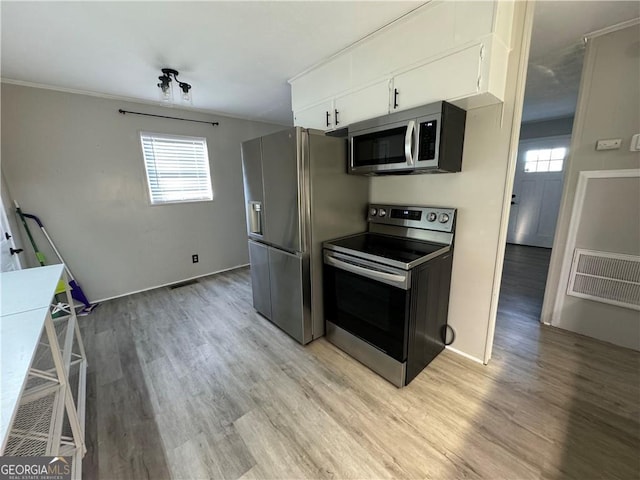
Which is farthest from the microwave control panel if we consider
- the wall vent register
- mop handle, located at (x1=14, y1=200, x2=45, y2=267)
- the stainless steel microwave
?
mop handle, located at (x1=14, y1=200, x2=45, y2=267)

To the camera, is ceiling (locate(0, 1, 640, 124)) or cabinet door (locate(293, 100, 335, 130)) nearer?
ceiling (locate(0, 1, 640, 124))

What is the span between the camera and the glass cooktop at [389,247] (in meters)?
1.63

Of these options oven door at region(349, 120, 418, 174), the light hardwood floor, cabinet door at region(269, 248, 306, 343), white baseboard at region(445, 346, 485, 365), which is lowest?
the light hardwood floor

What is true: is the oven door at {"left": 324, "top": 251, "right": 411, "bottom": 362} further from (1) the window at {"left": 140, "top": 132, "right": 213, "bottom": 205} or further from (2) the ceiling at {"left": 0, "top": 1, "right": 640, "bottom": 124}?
(1) the window at {"left": 140, "top": 132, "right": 213, "bottom": 205}

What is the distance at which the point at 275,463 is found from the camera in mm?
1294

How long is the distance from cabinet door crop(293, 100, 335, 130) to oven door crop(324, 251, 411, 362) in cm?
119

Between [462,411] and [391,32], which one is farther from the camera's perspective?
[391,32]

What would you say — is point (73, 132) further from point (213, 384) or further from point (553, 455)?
point (553, 455)

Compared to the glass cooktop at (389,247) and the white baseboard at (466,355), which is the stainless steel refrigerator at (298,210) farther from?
the white baseboard at (466,355)

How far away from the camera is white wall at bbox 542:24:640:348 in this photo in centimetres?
191

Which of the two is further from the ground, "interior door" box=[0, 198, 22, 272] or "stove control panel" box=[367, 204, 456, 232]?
"stove control panel" box=[367, 204, 456, 232]

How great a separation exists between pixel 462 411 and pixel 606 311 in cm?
174

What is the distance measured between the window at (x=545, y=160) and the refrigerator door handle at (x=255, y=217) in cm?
568

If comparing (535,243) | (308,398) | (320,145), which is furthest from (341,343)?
(535,243)
